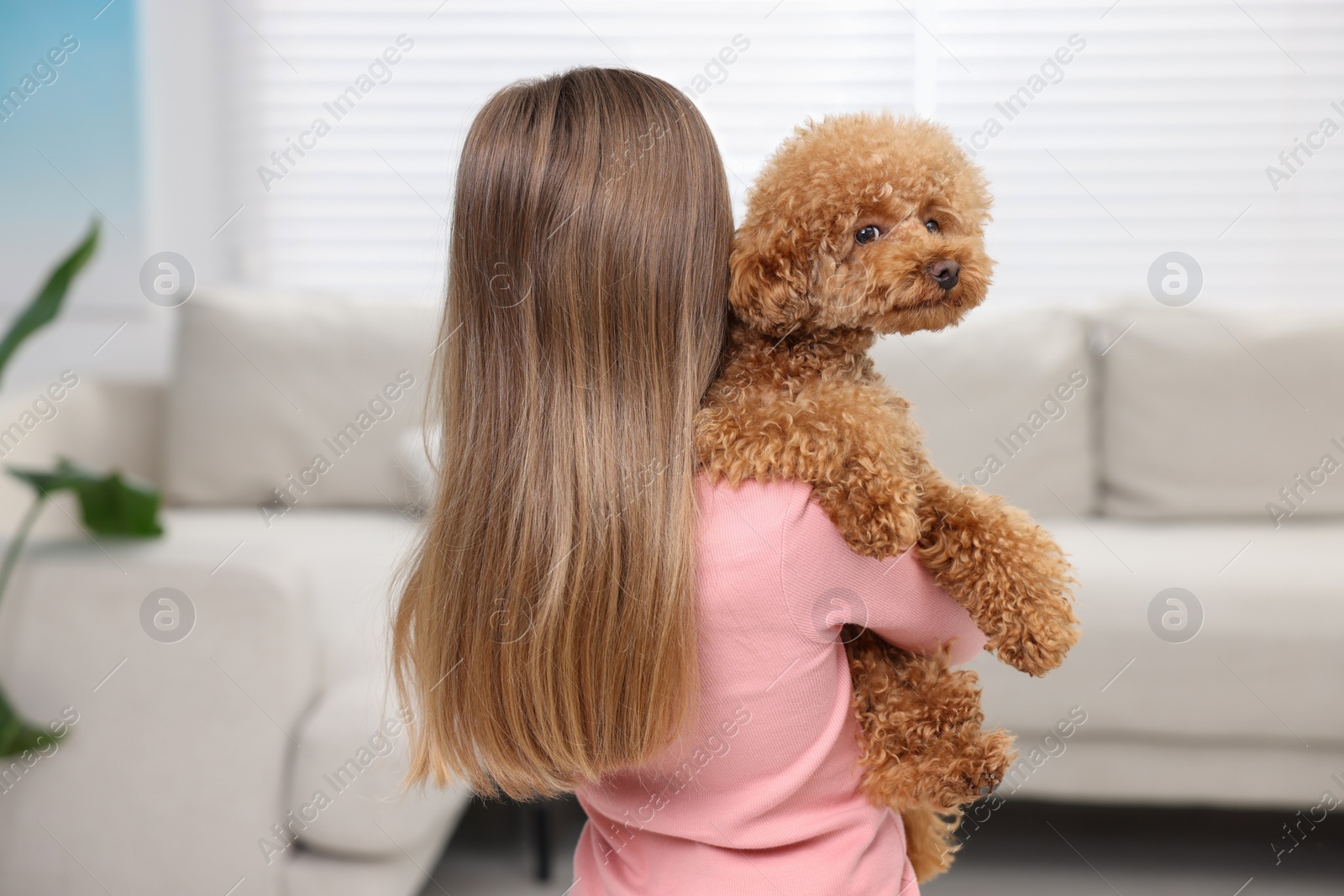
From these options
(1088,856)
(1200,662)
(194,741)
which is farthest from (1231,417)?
(194,741)

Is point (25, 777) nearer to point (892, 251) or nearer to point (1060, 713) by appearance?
point (892, 251)

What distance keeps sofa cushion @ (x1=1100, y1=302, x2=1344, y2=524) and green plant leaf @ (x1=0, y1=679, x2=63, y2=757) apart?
6.23ft

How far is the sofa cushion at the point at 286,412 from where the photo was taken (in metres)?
2.13

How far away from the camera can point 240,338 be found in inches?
85.4

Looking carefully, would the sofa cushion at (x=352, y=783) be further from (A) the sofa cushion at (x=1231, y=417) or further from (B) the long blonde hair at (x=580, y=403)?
(A) the sofa cushion at (x=1231, y=417)

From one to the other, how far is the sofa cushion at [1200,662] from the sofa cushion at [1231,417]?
32 cm

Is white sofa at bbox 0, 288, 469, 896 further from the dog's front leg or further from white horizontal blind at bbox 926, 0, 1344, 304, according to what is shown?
white horizontal blind at bbox 926, 0, 1344, 304

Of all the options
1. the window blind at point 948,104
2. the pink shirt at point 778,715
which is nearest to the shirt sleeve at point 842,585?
the pink shirt at point 778,715

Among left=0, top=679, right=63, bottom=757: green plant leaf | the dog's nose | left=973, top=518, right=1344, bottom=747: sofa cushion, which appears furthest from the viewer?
left=973, top=518, right=1344, bottom=747: sofa cushion

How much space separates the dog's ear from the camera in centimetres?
63

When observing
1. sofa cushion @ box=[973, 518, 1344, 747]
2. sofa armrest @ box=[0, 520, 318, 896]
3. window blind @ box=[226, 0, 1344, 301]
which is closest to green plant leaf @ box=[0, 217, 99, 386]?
sofa armrest @ box=[0, 520, 318, 896]

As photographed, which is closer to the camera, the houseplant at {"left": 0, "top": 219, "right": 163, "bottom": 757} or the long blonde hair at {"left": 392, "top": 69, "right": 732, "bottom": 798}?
the long blonde hair at {"left": 392, "top": 69, "right": 732, "bottom": 798}

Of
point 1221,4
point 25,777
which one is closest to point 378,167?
point 25,777

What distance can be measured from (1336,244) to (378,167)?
244 cm
